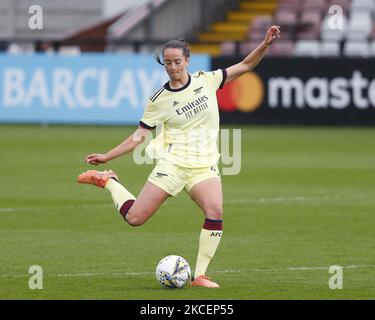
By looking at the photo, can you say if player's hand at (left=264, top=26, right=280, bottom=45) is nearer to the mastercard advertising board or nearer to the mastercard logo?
the mastercard advertising board

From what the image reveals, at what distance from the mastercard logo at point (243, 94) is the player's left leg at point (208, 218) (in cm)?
1787

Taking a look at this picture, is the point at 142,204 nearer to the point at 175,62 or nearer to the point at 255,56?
the point at 175,62

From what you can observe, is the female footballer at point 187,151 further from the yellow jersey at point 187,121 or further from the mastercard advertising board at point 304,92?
the mastercard advertising board at point 304,92

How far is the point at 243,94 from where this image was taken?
91.3 feet

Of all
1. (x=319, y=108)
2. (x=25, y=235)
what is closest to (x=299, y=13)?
(x=319, y=108)

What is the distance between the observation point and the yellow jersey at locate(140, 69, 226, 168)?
32.1ft

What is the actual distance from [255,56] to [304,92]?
17.9 m

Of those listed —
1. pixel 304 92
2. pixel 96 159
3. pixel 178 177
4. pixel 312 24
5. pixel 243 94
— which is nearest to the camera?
pixel 178 177

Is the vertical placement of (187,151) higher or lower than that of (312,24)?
higher

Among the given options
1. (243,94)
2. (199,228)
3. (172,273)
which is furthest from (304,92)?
(172,273)

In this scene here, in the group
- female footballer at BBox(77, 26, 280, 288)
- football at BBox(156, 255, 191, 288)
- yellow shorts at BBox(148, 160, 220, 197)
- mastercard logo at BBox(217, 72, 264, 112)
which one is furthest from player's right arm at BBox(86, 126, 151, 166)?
mastercard logo at BBox(217, 72, 264, 112)

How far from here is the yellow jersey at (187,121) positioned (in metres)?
9.80
